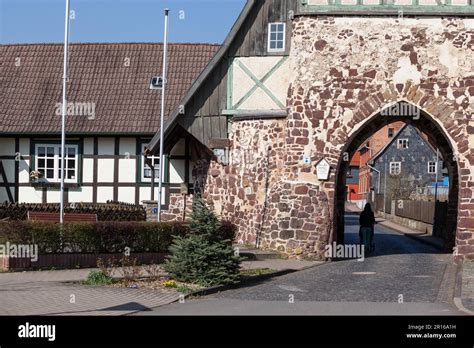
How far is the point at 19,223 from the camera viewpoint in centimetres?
1814

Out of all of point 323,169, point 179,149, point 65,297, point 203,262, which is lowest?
point 65,297

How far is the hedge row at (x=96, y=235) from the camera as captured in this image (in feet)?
59.3

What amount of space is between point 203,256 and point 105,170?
15301 mm

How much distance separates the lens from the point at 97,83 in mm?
33594

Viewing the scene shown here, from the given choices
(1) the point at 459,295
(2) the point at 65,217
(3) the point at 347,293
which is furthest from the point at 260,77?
(1) the point at 459,295

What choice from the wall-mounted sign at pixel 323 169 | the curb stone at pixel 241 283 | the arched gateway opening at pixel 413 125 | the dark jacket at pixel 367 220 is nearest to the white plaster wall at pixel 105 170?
the arched gateway opening at pixel 413 125

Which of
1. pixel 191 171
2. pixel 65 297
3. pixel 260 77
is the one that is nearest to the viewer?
pixel 65 297

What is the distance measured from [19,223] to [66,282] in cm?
266

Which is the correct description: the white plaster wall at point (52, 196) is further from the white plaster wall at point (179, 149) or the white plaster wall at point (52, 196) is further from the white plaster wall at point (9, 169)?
the white plaster wall at point (179, 149)

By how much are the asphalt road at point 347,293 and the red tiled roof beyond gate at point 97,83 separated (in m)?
11.9

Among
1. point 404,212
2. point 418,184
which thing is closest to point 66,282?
point 404,212

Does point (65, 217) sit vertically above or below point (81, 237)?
above

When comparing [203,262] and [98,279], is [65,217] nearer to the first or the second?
[98,279]

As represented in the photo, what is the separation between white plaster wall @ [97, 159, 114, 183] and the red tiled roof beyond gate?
1.19 metres
